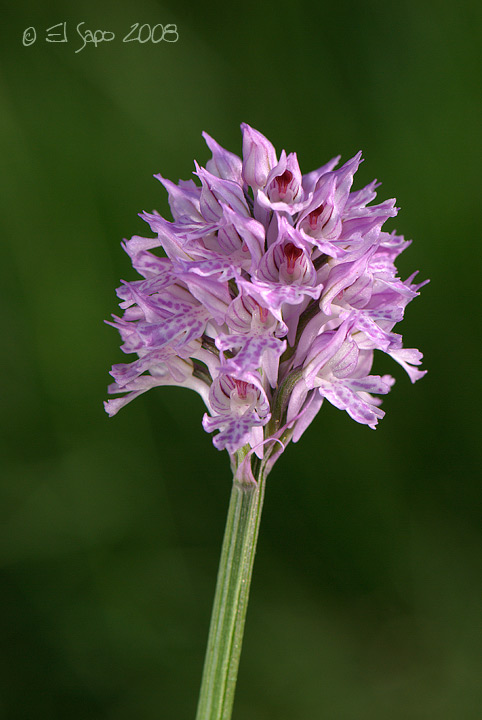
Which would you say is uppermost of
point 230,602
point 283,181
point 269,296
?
point 283,181

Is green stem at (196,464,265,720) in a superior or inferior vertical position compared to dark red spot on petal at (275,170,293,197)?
inferior

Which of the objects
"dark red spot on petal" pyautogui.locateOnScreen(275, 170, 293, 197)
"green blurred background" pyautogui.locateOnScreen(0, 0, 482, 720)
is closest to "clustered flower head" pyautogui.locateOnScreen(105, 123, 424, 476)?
"dark red spot on petal" pyautogui.locateOnScreen(275, 170, 293, 197)

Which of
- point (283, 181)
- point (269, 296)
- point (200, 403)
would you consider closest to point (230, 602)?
point (269, 296)

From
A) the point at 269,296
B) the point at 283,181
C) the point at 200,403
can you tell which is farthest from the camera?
the point at 200,403

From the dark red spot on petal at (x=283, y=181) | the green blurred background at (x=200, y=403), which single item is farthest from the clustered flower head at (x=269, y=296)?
the green blurred background at (x=200, y=403)

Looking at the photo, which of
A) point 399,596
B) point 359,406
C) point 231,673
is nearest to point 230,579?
point 231,673

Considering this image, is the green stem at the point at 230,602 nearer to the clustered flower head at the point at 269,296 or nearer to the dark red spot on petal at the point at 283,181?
the clustered flower head at the point at 269,296

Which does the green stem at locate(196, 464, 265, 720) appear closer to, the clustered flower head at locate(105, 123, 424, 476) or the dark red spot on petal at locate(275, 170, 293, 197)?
the clustered flower head at locate(105, 123, 424, 476)

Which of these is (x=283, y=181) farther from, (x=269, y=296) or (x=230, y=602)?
(x=230, y=602)
